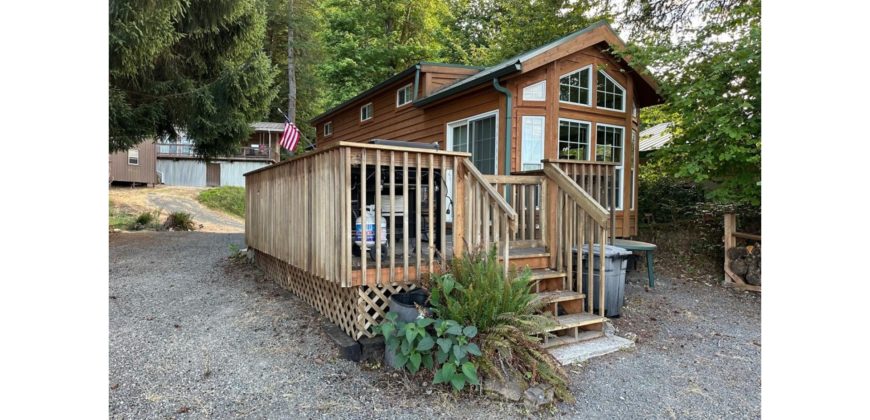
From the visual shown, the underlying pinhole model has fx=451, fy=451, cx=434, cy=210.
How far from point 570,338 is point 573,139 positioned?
14.0 feet

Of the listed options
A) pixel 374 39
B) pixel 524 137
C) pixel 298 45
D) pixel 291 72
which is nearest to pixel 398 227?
pixel 524 137

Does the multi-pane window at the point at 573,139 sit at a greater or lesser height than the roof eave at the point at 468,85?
lesser

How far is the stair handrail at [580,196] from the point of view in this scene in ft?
12.4

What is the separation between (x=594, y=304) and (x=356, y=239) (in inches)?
96.1

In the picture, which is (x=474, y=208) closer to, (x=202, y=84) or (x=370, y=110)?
(x=202, y=84)

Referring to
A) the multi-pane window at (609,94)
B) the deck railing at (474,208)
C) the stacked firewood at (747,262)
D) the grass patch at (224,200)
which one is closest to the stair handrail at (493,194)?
the deck railing at (474,208)

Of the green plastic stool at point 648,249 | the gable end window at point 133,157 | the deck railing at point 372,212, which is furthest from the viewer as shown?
the gable end window at point 133,157

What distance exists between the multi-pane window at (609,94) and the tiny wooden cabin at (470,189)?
28 mm

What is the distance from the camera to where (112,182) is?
2014cm

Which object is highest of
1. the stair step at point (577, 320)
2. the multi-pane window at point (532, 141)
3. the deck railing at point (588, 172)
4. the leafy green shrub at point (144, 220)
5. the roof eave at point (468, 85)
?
the roof eave at point (468, 85)

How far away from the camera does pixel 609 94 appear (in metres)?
7.61

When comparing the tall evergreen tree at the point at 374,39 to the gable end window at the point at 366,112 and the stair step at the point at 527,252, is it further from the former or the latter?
the stair step at the point at 527,252
